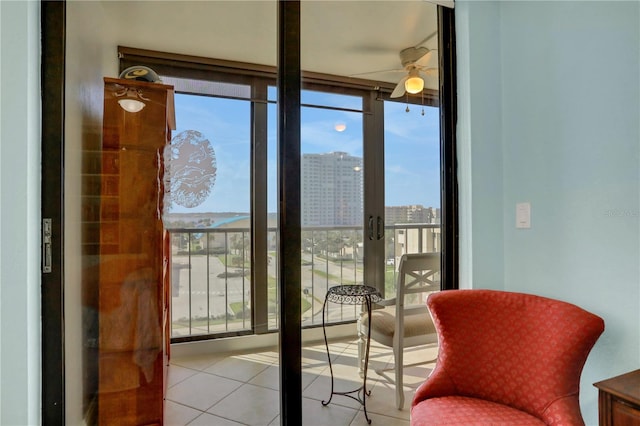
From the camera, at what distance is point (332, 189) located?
229 cm

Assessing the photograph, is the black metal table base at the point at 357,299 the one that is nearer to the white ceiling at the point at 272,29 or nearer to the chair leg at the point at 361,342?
the chair leg at the point at 361,342

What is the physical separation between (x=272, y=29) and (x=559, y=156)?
1762 mm

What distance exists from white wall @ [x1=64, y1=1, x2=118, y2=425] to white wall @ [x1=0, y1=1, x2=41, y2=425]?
0.61 ft

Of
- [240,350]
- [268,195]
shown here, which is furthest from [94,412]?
[268,195]

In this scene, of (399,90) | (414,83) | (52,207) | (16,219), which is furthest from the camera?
(399,90)

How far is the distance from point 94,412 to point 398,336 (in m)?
1.68

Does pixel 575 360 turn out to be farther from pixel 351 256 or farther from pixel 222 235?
pixel 222 235

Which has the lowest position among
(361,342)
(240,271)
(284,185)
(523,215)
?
(361,342)

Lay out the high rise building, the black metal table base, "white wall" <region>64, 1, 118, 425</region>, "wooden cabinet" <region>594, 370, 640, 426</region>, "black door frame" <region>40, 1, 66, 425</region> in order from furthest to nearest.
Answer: the high rise building, the black metal table base, "white wall" <region>64, 1, 118, 425</region>, "black door frame" <region>40, 1, 66, 425</region>, "wooden cabinet" <region>594, 370, 640, 426</region>

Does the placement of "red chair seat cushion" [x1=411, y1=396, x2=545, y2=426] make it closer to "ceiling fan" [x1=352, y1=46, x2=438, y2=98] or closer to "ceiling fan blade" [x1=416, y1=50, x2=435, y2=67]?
"ceiling fan" [x1=352, y1=46, x2=438, y2=98]

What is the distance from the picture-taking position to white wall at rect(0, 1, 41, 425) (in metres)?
1.12

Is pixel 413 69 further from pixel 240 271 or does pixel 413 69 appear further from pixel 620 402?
pixel 620 402

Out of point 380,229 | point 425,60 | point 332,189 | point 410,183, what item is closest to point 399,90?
point 425,60

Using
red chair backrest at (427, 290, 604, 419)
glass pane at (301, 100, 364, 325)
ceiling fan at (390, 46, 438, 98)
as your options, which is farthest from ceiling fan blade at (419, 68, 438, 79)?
red chair backrest at (427, 290, 604, 419)
